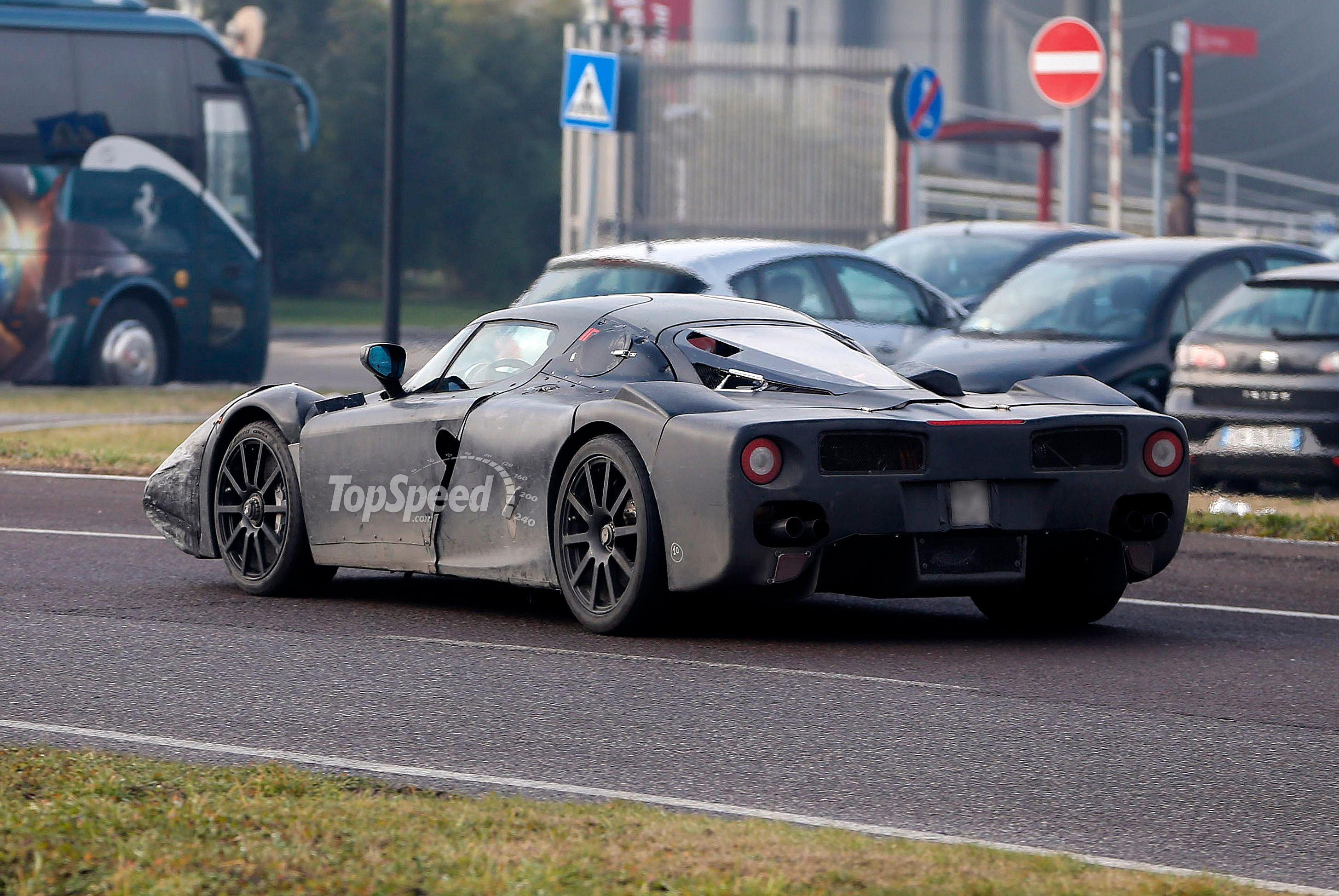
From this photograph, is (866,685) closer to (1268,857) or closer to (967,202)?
(1268,857)

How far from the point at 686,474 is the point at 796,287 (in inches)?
281

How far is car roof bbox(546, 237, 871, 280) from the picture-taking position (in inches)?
557

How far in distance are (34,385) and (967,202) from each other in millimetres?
19602

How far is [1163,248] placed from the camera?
15.0 metres

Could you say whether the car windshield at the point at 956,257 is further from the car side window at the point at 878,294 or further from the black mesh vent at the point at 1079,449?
the black mesh vent at the point at 1079,449

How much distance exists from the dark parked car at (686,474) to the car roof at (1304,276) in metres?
4.88

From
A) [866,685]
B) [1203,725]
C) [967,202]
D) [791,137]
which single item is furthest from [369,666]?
[967,202]

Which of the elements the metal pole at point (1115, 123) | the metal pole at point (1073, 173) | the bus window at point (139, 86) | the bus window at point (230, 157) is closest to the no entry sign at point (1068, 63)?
the metal pole at point (1073, 173)

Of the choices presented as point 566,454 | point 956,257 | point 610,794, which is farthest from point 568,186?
point 610,794

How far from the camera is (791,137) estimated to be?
26.5 meters

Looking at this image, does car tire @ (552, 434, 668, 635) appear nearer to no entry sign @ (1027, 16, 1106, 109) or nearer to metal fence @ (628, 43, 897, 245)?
no entry sign @ (1027, 16, 1106, 109)

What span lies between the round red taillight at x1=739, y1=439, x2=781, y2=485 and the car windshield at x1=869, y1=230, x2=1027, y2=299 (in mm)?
10268

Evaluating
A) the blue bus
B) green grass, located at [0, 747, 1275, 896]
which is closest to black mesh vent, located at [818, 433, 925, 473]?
green grass, located at [0, 747, 1275, 896]

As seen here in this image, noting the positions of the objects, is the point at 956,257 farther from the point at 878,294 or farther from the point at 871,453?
the point at 871,453
